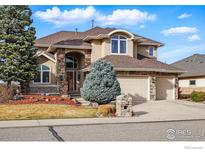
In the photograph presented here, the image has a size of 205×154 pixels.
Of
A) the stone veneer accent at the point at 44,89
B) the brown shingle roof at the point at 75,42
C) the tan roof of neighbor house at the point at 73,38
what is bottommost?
the stone veneer accent at the point at 44,89

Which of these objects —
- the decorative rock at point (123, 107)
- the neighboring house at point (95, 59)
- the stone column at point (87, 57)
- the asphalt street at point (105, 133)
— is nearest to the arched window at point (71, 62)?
the neighboring house at point (95, 59)

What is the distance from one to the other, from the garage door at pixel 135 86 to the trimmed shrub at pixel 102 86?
10.8 feet

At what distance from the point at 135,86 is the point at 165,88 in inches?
113

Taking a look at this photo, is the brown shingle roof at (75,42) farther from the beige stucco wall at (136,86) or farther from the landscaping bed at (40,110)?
the landscaping bed at (40,110)

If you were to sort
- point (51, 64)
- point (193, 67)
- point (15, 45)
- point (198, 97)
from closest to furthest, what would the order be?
point (15, 45)
point (51, 64)
point (198, 97)
point (193, 67)

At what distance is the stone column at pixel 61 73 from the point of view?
68.1 feet

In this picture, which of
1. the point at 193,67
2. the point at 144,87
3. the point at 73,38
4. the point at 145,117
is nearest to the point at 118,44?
the point at 73,38

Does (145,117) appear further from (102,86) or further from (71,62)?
(71,62)

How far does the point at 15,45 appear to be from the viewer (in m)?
17.0

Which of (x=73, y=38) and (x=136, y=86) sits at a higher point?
(x=73, y=38)

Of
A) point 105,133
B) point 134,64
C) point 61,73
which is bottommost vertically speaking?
point 105,133

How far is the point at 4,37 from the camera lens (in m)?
17.1
